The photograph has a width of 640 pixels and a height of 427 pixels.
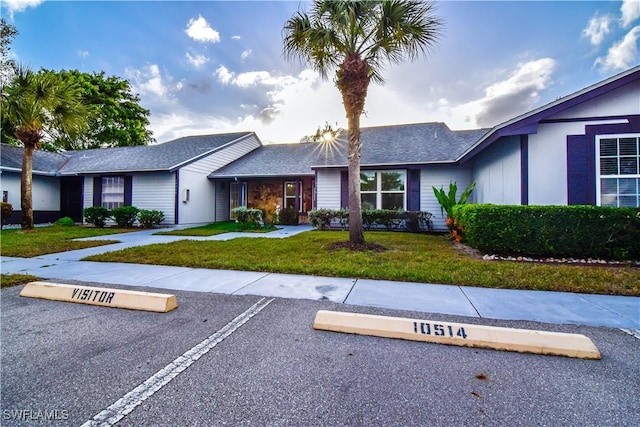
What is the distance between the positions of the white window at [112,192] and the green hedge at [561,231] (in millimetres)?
17760

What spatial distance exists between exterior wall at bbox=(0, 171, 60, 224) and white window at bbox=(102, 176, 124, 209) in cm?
432

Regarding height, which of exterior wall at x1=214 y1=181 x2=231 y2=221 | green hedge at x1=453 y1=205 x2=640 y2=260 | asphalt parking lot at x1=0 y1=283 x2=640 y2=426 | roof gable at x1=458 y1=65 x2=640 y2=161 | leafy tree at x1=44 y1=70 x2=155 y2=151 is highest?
leafy tree at x1=44 y1=70 x2=155 y2=151

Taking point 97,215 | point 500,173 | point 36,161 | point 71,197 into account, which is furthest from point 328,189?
point 36,161

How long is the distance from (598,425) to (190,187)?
1672 centimetres

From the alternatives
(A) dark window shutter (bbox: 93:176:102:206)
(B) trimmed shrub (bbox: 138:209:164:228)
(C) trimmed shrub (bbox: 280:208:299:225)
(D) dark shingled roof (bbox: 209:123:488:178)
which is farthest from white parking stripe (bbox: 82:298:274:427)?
(A) dark window shutter (bbox: 93:176:102:206)

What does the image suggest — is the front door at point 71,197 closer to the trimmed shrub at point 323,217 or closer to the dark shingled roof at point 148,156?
the dark shingled roof at point 148,156

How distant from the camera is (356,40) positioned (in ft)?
25.3

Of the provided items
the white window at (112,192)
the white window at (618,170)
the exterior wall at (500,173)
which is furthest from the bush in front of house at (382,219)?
the white window at (112,192)

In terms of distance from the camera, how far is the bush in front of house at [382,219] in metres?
12.6

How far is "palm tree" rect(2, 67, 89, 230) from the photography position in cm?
1090

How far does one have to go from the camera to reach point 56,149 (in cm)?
2977

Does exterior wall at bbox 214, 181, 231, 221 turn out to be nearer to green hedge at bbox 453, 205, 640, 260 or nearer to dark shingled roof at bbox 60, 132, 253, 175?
dark shingled roof at bbox 60, 132, 253, 175

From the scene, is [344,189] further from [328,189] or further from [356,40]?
[356,40]

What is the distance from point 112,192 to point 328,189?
1239 cm
